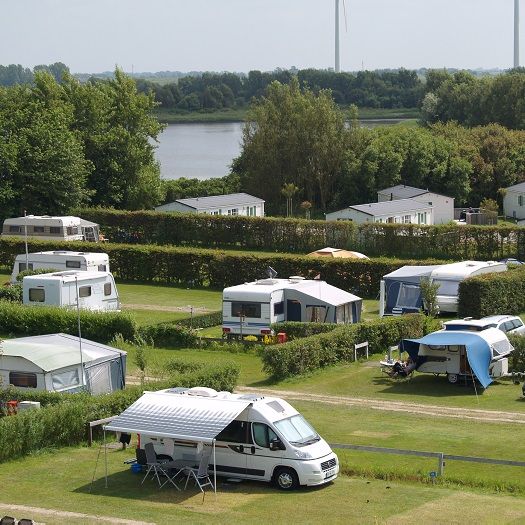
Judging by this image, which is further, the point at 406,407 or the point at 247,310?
the point at 247,310

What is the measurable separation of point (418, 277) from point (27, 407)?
15.6 m

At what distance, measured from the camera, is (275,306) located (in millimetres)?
31047

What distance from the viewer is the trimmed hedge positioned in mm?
30328

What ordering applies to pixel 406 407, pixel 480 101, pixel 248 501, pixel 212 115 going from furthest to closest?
pixel 212 115, pixel 480 101, pixel 406 407, pixel 248 501

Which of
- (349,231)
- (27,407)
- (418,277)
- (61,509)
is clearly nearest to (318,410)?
(27,407)

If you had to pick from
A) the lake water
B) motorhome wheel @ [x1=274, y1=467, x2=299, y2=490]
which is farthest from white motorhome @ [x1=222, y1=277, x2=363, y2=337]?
the lake water

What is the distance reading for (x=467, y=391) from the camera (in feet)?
81.3

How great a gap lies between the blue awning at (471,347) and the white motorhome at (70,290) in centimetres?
1042

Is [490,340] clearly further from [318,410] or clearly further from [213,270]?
[213,270]

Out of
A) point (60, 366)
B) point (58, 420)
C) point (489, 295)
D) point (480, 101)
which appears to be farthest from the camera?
point (480, 101)

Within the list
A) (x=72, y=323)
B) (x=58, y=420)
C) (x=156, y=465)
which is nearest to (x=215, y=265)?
(x=72, y=323)

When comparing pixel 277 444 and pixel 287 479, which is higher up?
pixel 277 444

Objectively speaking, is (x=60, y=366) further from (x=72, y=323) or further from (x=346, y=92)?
(x=346, y=92)

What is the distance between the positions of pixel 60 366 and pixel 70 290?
408 inches
